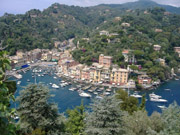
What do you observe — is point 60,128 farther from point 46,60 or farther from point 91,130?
point 46,60

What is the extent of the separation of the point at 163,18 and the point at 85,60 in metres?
22.3

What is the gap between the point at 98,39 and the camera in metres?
24.0

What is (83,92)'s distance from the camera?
14.7 m

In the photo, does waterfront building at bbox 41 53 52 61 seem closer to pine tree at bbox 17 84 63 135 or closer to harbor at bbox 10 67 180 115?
harbor at bbox 10 67 180 115

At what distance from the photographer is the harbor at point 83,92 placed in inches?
513

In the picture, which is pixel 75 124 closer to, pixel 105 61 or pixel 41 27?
pixel 105 61

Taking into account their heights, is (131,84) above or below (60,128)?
below

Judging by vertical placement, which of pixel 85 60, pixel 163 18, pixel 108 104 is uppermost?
pixel 163 18

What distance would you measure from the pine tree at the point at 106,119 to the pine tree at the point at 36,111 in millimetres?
963

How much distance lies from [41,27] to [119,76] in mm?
24819

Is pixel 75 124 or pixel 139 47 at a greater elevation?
pixel 139 47

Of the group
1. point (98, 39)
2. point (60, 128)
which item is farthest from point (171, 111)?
point (98, 39)

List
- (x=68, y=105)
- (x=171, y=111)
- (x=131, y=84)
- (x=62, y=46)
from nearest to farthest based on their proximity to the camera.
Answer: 1. (x=171, y=111)
2. (x=68, y=105)
3. (x=131, y=84)
4. (x=62, y=46)

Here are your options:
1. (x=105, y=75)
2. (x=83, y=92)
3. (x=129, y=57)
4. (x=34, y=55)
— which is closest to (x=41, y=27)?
(x=34, y=55)
